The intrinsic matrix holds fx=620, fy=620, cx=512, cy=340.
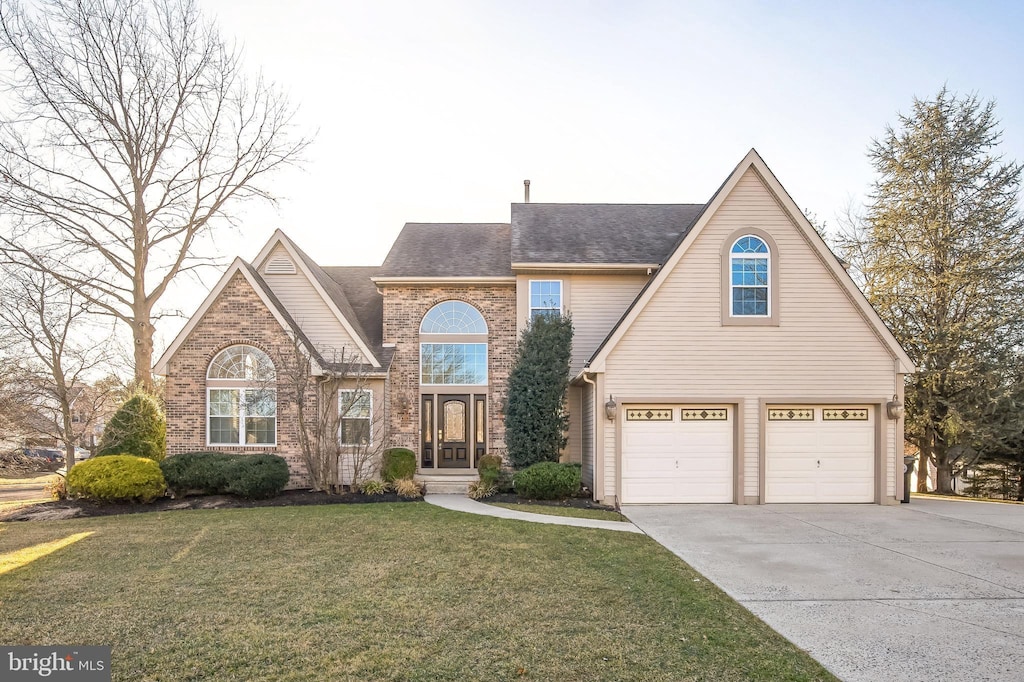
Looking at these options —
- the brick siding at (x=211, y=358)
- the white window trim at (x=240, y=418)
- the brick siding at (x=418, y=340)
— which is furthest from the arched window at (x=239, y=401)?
the brick siding at (x=418, y=340)

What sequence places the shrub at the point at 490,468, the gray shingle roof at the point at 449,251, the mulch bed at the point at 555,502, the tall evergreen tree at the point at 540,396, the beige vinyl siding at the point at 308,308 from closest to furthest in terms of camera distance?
the mulch bed at the point at 555,502, the tall evergreen tree at the point at 540,396, the shrub at the point at 490,468, the beige vinyl siding at the point at 308,308, the gray shingle roof at the point at 449,251

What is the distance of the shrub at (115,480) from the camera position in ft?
44.1

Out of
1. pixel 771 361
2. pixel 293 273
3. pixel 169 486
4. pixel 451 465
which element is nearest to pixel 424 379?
pixel 451 465

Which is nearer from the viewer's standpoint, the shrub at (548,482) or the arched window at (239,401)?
the shrub at (548,482)

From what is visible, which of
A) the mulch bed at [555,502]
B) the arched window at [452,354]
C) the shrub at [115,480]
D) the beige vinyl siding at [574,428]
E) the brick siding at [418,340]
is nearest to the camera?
the mulch bed at [555,502]

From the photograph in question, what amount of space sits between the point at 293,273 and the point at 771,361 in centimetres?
1269

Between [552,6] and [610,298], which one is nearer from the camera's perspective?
[552,6]

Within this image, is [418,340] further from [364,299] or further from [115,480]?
[115,480]

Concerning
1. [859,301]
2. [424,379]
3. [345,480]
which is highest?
[859,301]

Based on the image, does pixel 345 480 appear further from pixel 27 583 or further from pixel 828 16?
pixel 828 16

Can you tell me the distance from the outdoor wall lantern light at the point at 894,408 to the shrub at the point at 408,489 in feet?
35.7

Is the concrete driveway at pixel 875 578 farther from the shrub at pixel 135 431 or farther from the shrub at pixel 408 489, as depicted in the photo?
the shrub at pixel 135 431

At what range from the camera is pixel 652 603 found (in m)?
6.53

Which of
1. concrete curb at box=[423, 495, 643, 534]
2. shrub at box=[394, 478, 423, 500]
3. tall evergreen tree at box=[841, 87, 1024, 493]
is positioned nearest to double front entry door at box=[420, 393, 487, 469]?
shrub at box=[394, 478, 423, 500]
